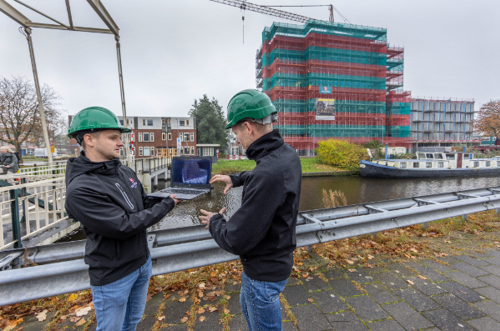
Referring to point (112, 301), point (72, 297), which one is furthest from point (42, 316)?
point (112, 301)

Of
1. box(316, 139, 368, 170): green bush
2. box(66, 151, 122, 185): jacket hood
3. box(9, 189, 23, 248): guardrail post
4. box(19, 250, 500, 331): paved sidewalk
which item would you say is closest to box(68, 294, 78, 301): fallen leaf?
box(19, 250, 500, 331): paved sidewalk

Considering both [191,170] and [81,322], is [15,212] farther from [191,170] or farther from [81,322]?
[191,170]

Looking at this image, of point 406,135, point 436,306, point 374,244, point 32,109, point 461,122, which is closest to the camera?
point 436,306

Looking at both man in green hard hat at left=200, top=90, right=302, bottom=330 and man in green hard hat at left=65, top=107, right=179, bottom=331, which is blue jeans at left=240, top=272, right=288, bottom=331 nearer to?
man in green hard hat at left=200, top=90, right=302, bottom=330

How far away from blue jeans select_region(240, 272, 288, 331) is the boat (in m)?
27.0

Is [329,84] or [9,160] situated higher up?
[329,84]

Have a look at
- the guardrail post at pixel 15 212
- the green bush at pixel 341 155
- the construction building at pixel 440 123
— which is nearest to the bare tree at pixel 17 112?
the guardrail post at pixel 15 212

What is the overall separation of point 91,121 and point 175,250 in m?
1.29

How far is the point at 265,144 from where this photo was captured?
4.61 feet

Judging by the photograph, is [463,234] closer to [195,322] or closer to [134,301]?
[195,322]

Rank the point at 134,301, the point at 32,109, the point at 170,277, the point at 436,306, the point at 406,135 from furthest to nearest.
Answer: the point at 406,135 < the point at 32,109 < the point at 170,277 < the point at 436,306 < the point at 134,301

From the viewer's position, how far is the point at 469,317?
2.09 metres

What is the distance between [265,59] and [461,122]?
63319 millimetres

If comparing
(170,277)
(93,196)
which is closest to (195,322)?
(170,277)
